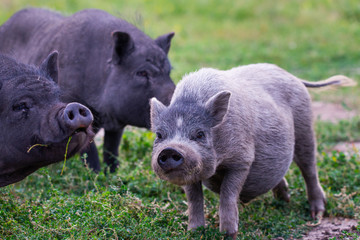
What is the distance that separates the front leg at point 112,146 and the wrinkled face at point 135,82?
0.36 meters

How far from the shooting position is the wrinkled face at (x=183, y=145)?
4031 millimetres

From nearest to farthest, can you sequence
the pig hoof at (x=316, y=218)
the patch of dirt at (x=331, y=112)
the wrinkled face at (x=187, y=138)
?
the wrinkled face at (x=187, y=138), the pig hoof at (x=316, y=218), the patch of dirt at (x=331, y=112)

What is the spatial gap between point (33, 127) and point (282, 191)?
108 inches

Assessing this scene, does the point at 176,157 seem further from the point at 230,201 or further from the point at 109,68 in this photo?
the point at 109,68

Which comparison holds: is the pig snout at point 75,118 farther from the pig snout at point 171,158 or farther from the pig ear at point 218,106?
the pig ear at point 218,106

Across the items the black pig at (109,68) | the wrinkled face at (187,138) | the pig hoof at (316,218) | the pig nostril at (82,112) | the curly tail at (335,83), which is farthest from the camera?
the black pig at (109,68)

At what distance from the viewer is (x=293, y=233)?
5016mm

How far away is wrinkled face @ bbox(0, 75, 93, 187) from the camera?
3.96 meters

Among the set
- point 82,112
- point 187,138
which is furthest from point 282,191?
point 82,112

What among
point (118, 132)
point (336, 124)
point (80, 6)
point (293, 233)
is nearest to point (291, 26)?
point (80, 6)

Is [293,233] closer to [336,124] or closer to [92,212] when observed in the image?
[92,212]

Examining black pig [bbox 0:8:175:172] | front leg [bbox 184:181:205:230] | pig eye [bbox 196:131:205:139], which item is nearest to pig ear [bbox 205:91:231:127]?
pig eye [bbox 196:131:205:139]

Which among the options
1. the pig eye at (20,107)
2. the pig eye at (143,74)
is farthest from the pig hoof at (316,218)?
the pig eye at (20,107)

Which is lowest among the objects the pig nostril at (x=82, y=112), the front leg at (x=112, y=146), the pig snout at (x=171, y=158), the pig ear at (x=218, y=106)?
the front leg at (x=112, y=146)
